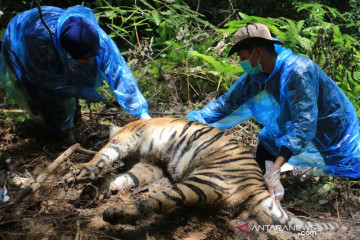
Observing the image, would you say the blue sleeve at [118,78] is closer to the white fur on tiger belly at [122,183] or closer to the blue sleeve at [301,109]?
the white fur on tiger belly at [122,183]

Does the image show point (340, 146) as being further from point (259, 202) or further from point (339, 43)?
point (339, 43)

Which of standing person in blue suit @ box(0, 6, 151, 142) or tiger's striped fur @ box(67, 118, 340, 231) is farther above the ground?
standing person in blue suit @ box(0, 6, 151, 142)

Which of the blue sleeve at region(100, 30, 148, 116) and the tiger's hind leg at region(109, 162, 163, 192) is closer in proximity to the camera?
the tiger's hind leg at region(109, 162, 163, 192)

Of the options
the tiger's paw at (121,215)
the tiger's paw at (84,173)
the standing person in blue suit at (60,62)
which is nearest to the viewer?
the tiger's paw at (121,215)

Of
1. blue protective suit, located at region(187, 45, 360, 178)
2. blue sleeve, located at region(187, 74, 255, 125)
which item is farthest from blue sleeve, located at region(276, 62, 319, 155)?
blue sleeve, located at region(187, 74, 255, 125)

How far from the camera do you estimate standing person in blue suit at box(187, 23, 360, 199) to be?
2691 mm

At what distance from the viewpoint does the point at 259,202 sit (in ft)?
8.14

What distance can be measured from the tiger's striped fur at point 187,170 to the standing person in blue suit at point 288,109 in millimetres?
232

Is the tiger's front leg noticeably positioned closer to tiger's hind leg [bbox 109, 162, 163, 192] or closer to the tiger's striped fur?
the tiger's striped fur

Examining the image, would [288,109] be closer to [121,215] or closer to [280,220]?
[280,220]

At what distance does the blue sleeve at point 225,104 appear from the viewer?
3.30 meters

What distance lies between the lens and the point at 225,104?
11.2 ft

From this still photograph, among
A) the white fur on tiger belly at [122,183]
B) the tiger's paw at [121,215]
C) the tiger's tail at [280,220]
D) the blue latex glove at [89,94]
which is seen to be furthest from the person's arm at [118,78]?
the tiger's tail at [280,220]

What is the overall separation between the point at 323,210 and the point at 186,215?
126cm
